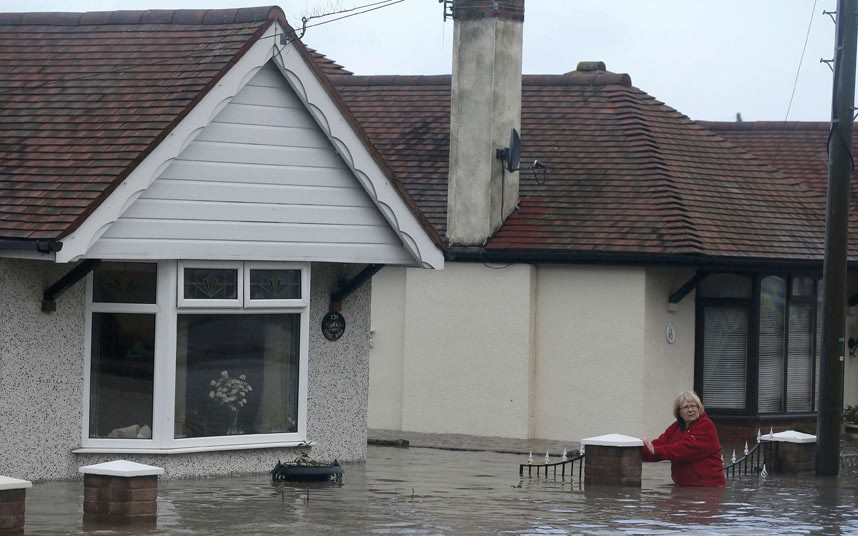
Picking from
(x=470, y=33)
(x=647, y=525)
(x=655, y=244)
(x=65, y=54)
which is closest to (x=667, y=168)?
(x=655, y=244)

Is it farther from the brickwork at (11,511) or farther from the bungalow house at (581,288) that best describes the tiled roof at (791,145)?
the brickwork at (11,511)

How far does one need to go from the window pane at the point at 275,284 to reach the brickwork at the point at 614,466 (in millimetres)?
3622

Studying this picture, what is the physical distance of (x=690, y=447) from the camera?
1591 centimetres

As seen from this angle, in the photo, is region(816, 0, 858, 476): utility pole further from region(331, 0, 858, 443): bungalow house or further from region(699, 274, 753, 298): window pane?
region(699, 274, 753, 298): window pane

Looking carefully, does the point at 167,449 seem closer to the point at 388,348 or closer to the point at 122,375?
the point at 122,375

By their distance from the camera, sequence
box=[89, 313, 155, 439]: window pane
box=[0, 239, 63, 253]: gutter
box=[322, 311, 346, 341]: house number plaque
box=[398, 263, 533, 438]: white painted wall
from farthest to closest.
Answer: box=[398, 263, 533, 438]: white painted wall, box=[322, 311, 346, 341]: house number plaque, box=[89, 313, 155, 439]: window pane, box=[0, 239, 63, 253]: gutter

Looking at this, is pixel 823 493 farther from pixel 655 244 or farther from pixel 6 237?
pixel 6 237

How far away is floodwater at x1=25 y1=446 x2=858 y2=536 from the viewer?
12555 mm

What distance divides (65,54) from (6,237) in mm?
3474

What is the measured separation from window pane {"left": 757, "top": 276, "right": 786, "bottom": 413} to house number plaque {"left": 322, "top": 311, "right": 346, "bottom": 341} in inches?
330

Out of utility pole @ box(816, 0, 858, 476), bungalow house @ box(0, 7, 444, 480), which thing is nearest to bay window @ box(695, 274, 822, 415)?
utility pole @ box(816, 0, 858, 476)

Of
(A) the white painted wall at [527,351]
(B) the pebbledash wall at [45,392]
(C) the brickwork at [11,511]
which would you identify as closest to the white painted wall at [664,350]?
(A) the white painted wall at [527,351]

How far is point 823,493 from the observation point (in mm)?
16703

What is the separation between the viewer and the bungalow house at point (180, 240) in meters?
15.4
